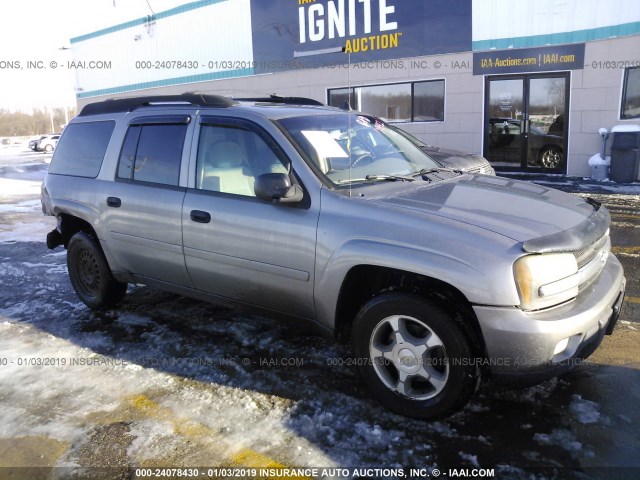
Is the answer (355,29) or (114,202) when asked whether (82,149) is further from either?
(355,29)

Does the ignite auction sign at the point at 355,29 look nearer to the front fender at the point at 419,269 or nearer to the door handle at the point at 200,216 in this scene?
the door handle at the point at 200,216

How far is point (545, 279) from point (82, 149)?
13.8 ft

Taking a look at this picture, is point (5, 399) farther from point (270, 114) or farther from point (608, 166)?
point (608, 166)

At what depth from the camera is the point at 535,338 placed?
2.67m

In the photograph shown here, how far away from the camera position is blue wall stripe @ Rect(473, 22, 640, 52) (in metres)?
11.9

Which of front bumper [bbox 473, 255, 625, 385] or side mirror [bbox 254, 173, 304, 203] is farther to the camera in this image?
side mirror [bbox 254, 173, 304, 203]

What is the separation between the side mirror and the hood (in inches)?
20.1

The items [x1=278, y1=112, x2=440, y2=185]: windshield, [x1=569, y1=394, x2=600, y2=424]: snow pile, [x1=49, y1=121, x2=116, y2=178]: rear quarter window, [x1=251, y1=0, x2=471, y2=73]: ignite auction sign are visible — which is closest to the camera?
[x1=569, y1=394, x2=600, y2=424]: snow pile

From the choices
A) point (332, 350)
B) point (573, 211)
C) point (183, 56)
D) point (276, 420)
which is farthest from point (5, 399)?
point (183, 56)

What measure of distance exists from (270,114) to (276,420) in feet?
6.81

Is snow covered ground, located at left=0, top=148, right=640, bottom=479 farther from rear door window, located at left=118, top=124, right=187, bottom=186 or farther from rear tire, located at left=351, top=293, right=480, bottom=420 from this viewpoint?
rear door window, located at left=118, top=124, right=187, bottom=186

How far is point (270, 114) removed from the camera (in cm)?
382

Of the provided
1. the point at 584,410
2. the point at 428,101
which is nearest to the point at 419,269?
the point at 584,410

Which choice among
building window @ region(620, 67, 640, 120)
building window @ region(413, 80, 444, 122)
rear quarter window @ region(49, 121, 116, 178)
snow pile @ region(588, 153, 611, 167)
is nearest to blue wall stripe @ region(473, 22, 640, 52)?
building window @ region(620, 67, 640, 120)
